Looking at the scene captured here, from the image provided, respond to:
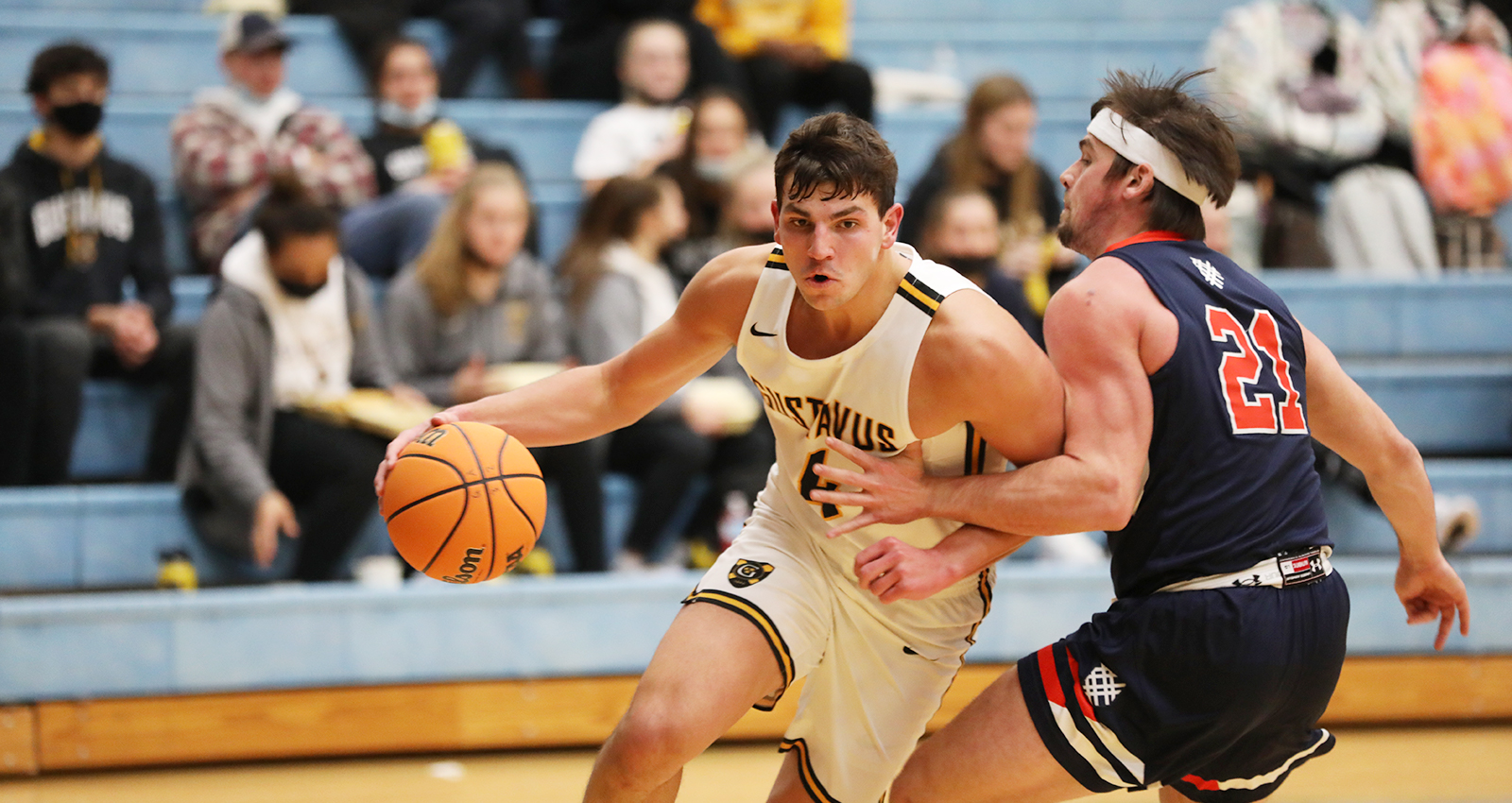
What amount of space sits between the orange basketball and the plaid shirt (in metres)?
3.07

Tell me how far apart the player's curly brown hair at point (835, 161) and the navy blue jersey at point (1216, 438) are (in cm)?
50

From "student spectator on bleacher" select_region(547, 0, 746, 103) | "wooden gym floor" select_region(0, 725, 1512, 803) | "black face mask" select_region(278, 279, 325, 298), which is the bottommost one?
"wooden gym floor" select_region(0, 725, 1512, 803)

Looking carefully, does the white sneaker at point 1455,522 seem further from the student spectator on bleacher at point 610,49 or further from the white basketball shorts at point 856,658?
the student spectator on bleacher at point 610,49

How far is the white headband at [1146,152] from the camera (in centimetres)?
280

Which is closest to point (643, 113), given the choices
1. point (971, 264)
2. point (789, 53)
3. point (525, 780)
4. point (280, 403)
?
point (789, 53)

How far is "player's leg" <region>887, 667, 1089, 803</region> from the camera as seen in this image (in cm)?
278

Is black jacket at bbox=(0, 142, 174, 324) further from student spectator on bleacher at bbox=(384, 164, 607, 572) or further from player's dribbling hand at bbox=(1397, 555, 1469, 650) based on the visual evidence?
player's dribbling hand at bbox=(1397, 555, 1469, 650)

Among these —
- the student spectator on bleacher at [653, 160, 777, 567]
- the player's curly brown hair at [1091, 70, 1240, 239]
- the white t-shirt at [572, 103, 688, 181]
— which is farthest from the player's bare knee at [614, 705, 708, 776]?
the white t-shirt at [572, 103, 688, 181]

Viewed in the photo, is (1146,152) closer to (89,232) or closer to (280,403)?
(280,403)

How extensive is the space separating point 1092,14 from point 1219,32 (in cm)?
178

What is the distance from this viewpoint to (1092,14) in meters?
9.16

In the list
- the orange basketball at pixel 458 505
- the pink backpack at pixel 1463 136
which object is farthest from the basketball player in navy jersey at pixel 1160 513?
the pink backpack at pixel 1463 136

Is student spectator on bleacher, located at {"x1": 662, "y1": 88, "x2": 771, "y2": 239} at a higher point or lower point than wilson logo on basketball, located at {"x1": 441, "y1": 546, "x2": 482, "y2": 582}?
higher

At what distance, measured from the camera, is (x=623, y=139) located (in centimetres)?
655
